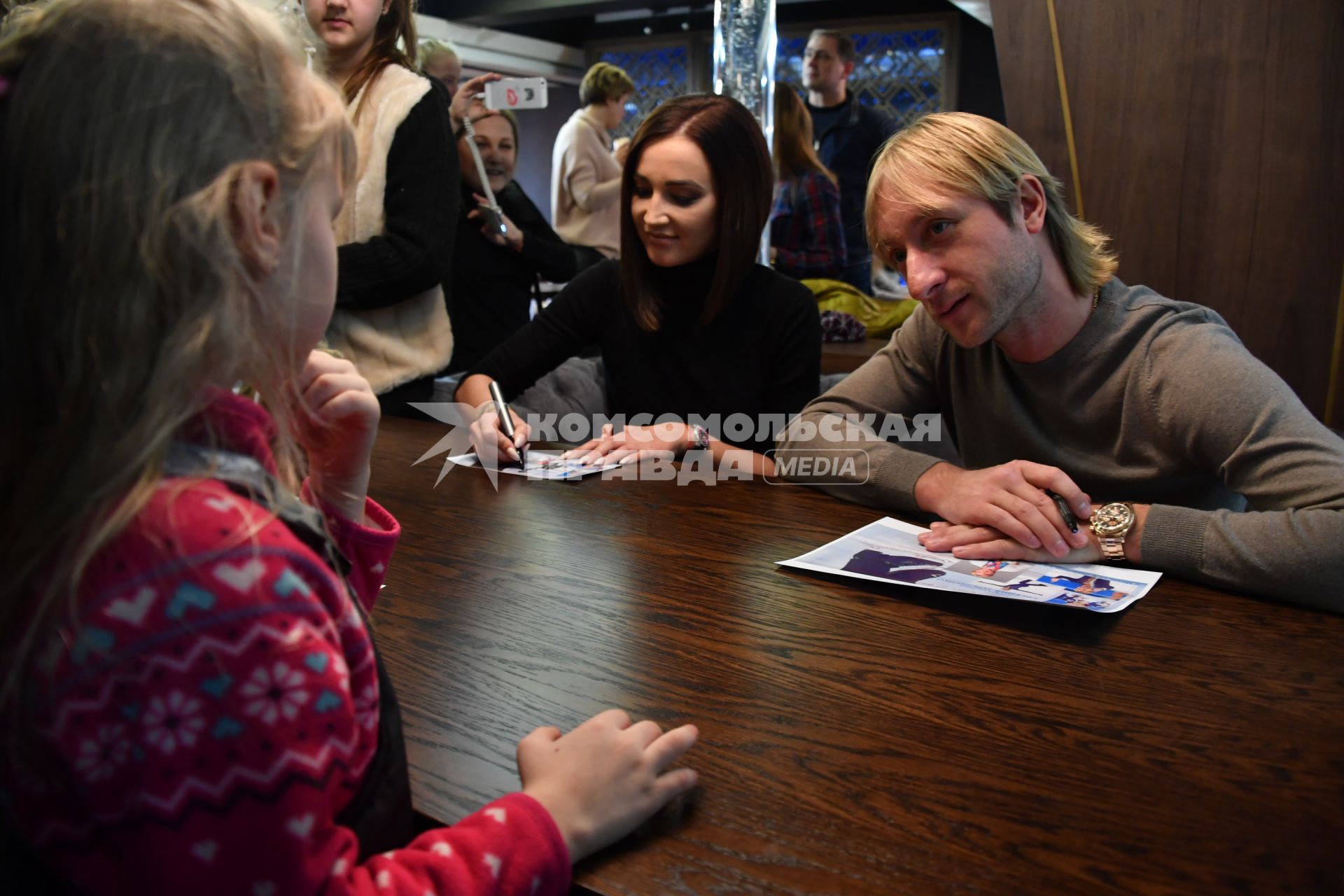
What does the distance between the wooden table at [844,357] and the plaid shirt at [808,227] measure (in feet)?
2.83

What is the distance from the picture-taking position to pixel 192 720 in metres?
0.53

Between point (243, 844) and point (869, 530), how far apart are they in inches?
40.5

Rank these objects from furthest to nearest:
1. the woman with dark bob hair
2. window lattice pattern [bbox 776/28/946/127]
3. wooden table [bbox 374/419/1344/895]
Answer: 1. window lattice pattern [bbox 776/28/946/127]
2. the woman with dark bob hair
3. wooden table [bbox 374/419/1344/895]

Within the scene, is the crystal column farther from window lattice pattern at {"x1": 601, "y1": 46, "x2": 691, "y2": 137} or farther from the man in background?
window lattice pattern at {"x1": 601, "y1": 46, "x2": 691, "y2": 137}

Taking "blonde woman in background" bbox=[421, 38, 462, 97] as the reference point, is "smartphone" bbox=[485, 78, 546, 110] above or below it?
below

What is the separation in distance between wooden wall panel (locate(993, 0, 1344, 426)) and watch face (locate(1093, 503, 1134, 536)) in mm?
1326

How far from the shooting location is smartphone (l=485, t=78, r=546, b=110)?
9.50ft

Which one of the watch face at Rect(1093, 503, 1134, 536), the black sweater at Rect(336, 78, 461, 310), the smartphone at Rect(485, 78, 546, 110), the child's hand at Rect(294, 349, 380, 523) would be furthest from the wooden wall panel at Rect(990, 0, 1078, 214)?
the child's hand at Rect(294, 349, 380, 523)

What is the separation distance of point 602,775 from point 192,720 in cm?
30

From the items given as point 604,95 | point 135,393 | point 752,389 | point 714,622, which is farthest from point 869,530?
point 604,95

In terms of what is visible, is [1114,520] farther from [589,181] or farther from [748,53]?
[589,181]

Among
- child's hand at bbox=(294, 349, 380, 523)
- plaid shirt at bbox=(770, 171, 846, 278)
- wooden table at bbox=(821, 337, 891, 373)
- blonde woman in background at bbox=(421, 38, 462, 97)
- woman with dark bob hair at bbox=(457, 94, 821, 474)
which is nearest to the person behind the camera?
child's hand at bbox=(294, 349, 380, 523)

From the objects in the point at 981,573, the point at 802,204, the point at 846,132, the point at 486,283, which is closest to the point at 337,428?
the point at 981,573

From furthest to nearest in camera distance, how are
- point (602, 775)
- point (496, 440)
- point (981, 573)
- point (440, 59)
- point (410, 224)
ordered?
point (440, 59) → point (410, 224) → point (496, 440) → point (981, 573) → point (602, 775)
